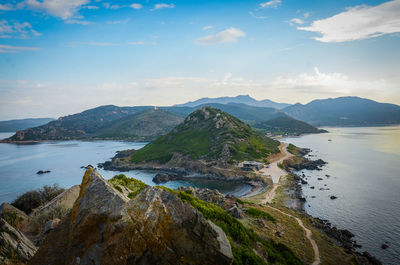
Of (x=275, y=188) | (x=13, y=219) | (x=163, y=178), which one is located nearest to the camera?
(x=13, y=219)

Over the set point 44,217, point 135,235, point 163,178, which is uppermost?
point 135,235

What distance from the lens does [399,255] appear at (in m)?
36.7

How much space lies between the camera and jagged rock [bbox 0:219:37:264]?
1004 centimetres

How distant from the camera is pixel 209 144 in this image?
143m

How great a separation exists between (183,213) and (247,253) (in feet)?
28.3

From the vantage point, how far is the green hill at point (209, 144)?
124963 millimetres

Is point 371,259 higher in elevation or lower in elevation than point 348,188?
higher

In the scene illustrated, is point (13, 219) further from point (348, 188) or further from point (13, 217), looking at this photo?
point (348, 188)

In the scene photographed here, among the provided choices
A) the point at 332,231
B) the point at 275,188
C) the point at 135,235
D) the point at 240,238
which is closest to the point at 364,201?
the point at 275,188

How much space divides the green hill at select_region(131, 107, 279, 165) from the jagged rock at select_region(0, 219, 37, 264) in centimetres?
10636

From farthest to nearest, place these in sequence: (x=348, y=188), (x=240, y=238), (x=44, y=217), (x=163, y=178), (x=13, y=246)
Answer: (x=163, y=178) < (x=348, y=188) < (x=240, y=238) < (x=44, y=217) < (x=13, y=246)

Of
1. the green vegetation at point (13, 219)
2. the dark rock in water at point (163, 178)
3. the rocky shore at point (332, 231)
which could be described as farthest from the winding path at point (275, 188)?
the dark rock in water at point (163, 178)

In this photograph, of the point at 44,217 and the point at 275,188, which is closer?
the point at 44,217

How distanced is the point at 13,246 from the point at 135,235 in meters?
7.34
